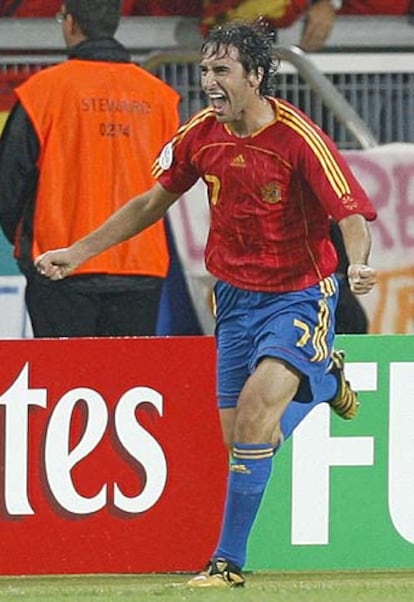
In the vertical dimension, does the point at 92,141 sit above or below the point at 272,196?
above

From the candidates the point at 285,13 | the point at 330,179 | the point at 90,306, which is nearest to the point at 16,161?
the point at 90,306

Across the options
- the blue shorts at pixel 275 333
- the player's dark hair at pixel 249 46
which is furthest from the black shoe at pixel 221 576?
the player's dark hair at pixel 249 46

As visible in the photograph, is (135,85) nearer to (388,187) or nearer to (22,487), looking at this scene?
(388,187)

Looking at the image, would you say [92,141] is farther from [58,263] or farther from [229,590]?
[229,590]

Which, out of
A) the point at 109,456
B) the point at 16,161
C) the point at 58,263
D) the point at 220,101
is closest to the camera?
the point at 220,101

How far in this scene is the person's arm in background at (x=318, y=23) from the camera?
38.1 ft

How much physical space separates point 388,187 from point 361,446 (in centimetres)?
298

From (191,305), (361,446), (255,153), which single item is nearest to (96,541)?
(361,446)

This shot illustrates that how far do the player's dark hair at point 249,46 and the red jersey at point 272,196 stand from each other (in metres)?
0.11

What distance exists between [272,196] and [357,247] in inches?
15.9

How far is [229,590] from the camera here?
745 cm

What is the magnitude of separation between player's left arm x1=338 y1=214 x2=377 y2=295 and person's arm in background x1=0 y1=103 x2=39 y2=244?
103 inches

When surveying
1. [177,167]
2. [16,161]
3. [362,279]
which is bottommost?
[362,279]

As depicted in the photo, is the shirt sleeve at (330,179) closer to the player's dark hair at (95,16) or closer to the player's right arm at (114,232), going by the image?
the player's right arm at (114,232)
